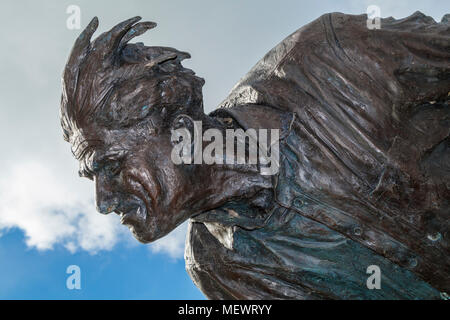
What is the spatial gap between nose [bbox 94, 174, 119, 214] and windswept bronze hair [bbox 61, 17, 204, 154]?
173 mm

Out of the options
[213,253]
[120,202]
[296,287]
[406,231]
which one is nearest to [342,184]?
[406,231]

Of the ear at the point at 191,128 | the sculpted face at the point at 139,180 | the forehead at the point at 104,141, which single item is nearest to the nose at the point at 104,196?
the sculpted face at the point at 139,180

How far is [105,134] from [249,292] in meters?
1.00

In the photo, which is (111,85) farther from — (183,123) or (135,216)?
(135,216)

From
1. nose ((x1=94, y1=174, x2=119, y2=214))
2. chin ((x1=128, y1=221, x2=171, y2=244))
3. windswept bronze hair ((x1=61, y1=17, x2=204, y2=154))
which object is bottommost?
chin ((x1=128, y1=221, x2=171, y2=244))

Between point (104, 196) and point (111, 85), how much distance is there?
0.47 m

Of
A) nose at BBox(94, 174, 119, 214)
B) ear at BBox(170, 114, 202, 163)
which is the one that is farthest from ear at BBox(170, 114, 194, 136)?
nose at BBox(94, 174, 119, 214)

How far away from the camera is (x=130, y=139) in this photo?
8.05ft

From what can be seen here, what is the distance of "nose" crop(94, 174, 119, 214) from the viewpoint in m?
2.45

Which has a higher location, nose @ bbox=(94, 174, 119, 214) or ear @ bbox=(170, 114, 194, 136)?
ear @ bbox=(170, 114, 194, 136)

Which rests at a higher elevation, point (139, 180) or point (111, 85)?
point (111, 85)

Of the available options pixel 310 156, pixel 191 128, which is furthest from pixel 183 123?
pixel 310 156

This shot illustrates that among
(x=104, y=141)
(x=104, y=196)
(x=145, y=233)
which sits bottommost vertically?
(x=145, y=233)

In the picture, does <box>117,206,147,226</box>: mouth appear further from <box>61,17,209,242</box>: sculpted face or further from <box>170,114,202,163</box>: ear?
<box>170,114,202,163</box>: ear
